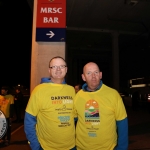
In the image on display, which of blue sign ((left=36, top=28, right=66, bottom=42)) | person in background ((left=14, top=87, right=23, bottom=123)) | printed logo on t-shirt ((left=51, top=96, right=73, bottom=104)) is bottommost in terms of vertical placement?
person in background ((left=14, top=87, right=23, bottom=123))

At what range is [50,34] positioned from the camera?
19.7 ft

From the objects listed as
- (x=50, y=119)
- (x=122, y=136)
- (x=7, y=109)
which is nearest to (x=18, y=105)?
(x=7, y=109)

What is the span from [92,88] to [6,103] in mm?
5899

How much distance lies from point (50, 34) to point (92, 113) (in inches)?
146

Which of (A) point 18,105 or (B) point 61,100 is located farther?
(A) point 18,105

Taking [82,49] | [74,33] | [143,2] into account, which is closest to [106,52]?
[82,49]

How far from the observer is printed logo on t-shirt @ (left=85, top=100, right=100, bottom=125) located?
8.71ft

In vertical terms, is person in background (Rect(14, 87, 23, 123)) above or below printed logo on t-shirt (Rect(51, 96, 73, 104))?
below

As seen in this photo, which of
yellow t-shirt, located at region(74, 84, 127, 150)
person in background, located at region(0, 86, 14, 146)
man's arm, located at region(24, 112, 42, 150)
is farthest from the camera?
person in background, located at region(0, 86, 14, 146)

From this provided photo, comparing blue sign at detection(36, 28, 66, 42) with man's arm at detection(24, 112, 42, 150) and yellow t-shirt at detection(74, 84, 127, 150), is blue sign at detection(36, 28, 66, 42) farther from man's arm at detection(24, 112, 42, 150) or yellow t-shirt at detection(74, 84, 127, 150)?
man's arm at detection(24, 112, 42, 150)

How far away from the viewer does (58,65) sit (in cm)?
281

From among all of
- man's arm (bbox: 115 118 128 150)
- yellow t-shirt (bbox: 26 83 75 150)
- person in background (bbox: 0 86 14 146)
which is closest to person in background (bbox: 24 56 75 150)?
yellow t-shirt (bbox: 26 83 75 150)

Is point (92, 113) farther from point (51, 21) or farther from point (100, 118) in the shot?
point (51, 21)

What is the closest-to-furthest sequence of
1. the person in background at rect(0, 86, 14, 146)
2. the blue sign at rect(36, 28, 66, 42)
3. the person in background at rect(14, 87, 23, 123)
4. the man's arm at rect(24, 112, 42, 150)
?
the man's arm at rect(24, 112, 42, 150), the blue sign at rect(36, 28, 66, 42), the person in background at rect(0, 86, 14, 146), the person in background at rect(14, 87, 23, 123)
